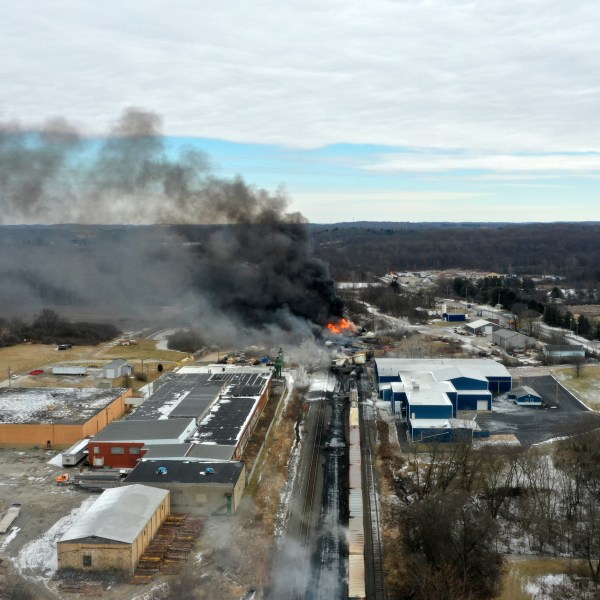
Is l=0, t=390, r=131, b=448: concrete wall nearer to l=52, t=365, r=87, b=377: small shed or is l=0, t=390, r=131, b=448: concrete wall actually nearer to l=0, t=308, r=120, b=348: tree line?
l=52, t=365, r=87, b=377: small shed

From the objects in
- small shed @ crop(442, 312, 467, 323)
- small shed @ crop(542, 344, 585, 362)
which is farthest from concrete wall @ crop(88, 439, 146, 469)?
small shed @ crop(442, 312, 467, 323)

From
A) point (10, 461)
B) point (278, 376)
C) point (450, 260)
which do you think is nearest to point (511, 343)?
point (278, 376)

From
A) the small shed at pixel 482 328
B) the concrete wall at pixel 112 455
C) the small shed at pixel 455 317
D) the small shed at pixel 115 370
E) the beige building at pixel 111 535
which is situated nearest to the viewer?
the beige building at pixel 111 535

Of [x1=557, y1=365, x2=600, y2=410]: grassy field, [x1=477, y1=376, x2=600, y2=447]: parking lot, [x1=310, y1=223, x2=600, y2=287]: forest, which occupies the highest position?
[x1=310, y1=223, x2=600, y2=287]: forest

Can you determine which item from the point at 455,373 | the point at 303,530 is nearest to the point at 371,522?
the point at 303,530

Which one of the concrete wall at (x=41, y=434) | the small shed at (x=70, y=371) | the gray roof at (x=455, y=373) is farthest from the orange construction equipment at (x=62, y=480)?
the gray roof at (x=455, y=373)

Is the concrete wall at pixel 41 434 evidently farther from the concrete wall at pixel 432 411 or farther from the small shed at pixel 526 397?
the small shed at pixel 526 397

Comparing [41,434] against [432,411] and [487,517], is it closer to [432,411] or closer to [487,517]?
[432,411]
